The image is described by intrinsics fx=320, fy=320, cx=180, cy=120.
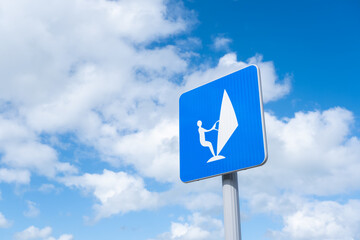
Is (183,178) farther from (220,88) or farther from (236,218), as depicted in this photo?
(220,88)

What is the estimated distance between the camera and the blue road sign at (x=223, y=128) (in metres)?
3.64

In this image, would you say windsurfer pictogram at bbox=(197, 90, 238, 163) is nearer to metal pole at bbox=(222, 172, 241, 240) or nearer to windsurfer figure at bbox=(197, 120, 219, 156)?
windsurfer figure at bbox=(197, 120, 219, 156)

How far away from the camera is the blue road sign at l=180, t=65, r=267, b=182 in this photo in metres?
3.64

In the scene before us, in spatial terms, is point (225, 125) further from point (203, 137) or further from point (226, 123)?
point (203, 137)

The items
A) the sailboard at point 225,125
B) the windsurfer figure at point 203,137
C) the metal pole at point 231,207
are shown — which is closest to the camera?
the metal pole at point 231,207

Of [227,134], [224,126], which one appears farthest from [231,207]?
[224,126]

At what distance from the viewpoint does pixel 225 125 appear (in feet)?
12.9

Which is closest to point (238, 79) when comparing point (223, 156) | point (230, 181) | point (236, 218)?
point (223, 156)

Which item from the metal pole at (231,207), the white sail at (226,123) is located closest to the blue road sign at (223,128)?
the white sail at (226,123)

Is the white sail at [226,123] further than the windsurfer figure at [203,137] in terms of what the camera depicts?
No

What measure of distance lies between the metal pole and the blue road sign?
0.18 m

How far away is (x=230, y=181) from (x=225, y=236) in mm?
632

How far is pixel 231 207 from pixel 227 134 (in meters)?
0.85

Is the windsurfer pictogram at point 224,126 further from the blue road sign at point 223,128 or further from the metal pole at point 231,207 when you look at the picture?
the metal pole at point 231,207
